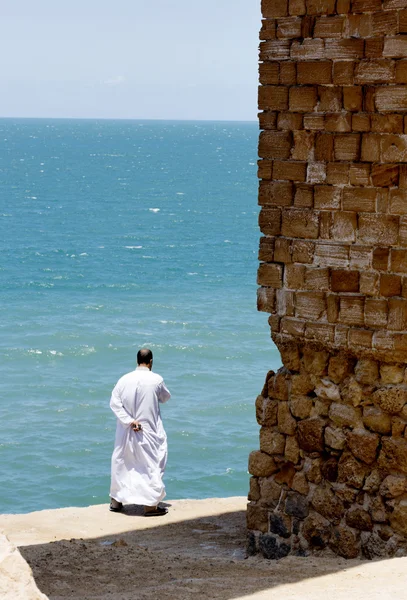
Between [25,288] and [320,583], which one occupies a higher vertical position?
[320,583]

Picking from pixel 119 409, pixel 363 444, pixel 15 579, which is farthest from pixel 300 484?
pixel 15 579

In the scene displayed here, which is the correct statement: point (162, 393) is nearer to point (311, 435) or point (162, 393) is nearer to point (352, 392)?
point (311, 435)

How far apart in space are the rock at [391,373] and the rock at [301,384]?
1.71ft

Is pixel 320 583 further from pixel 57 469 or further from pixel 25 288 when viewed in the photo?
pixel 25 288

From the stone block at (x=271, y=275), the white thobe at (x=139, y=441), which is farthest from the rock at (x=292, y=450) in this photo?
the white thobe at (x=139, y=441)

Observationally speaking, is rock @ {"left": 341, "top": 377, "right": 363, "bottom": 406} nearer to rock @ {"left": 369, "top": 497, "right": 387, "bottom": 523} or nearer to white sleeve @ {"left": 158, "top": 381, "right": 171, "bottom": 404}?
rock @ {"left": 369, "top": 497, "right": 387, "bottom": 523}

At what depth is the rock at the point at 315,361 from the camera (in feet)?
23.6

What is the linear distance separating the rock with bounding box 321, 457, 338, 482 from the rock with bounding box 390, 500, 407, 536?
46cm

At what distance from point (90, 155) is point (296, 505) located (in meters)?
116

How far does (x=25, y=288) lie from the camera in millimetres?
38344

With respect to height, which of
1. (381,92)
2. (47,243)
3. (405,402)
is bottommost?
(47,243)

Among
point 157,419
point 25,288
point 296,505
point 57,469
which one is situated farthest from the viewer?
point 25,288

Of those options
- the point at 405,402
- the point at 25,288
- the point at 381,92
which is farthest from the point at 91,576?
the point at 25,288

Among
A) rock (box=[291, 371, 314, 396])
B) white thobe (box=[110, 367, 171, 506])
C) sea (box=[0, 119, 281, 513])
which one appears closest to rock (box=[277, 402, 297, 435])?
rock (box=[291, 371, 314, 396])
